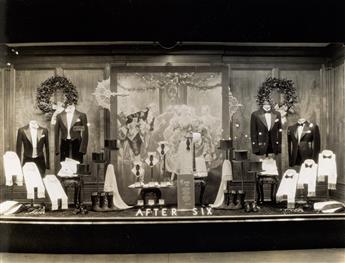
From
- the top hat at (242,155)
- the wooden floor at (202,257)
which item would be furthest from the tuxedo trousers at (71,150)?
the top hat at (242,155)

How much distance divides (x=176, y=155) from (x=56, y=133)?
1935 mm

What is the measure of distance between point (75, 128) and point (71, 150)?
35 centimetres

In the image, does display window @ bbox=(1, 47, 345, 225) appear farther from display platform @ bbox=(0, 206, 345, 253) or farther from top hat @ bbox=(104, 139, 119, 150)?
display platform @ bbox=(0, 206, 345, 253)

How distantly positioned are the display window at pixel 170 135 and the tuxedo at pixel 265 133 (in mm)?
16

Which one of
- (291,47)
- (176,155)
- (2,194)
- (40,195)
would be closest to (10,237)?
(40,195)

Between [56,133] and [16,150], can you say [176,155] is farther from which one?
[16,150]

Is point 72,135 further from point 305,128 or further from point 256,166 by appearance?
point 305,128

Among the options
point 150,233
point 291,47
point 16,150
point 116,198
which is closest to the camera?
point 150,233

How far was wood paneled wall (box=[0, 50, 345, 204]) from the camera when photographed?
7.36m

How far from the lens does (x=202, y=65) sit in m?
7.27

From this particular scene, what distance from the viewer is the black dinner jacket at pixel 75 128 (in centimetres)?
711

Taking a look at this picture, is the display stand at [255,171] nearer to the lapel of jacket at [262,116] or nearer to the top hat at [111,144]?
the lapel of jacket at [262,116]

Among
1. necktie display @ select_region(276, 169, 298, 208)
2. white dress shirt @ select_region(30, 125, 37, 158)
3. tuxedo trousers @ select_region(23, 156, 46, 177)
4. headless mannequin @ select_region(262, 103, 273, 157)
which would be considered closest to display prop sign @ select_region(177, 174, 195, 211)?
necktie display @ select_region(276, 169, 298, 208)

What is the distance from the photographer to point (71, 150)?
707cm
